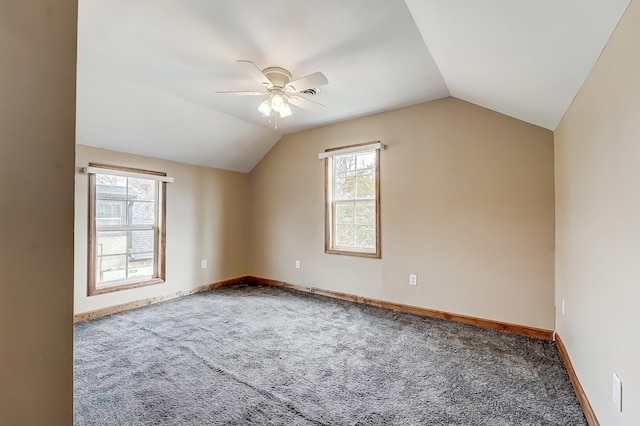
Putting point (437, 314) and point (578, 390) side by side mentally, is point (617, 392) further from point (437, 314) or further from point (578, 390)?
point (437, 314)

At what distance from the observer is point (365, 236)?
414 centimetres

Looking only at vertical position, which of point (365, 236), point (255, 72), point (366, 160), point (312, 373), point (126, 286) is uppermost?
point (255, 72)

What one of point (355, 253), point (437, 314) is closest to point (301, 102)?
point (355, 253)

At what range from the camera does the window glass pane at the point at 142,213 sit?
4043 millimetres

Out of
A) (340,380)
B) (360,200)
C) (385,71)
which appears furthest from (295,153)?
(340,380)

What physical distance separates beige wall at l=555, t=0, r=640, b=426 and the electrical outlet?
36 millimetres

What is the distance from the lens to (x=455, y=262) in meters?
3.34

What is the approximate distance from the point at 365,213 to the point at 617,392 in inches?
117

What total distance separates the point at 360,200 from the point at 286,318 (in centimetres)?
183

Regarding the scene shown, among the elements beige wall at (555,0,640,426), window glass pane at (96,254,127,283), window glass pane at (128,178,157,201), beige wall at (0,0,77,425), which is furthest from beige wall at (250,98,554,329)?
beige wall at (0,0,77,425)

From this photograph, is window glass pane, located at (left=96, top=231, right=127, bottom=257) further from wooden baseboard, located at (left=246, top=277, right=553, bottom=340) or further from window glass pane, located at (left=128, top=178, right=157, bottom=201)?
wooden baseboard, located at (left=246, top=277, right=553, bottom=340)

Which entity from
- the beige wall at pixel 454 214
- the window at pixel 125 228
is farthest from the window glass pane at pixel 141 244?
the beige wall at pixel 454 214

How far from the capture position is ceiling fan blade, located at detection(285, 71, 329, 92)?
7.98 ft

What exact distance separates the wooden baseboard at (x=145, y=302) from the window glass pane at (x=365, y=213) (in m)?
2.44
